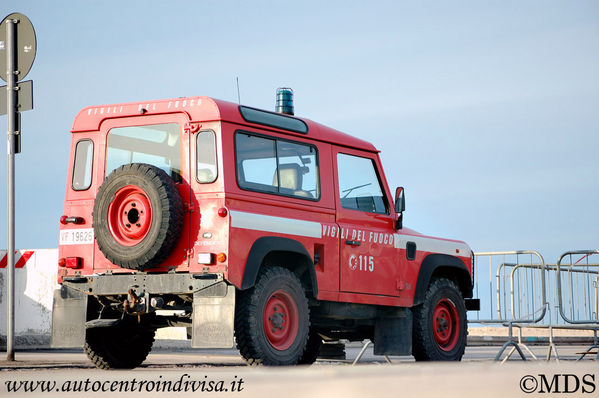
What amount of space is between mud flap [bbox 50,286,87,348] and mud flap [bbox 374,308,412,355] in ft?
10.9

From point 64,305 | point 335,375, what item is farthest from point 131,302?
point 335,375

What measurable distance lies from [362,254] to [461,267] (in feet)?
6.37

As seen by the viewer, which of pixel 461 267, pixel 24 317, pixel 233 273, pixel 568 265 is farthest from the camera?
pixel 24 317

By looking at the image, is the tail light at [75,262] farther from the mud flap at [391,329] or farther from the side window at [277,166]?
the mud flap at [391,329]

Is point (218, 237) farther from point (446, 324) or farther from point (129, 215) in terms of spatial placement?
point (446, 324)

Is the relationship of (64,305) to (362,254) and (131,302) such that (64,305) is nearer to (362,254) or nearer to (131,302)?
(131,302)

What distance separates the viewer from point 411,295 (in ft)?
36.9

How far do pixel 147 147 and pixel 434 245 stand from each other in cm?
390

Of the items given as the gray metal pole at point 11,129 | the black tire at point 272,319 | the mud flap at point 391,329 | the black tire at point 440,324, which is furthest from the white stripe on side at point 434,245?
the gray metal pole at point 11,129

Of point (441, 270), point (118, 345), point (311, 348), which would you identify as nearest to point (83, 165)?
point (118, 345)

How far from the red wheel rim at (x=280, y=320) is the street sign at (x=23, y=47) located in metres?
5.02

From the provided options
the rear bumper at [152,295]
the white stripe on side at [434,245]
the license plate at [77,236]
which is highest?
the license plate at [77,236]

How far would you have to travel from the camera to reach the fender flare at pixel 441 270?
37.2ft

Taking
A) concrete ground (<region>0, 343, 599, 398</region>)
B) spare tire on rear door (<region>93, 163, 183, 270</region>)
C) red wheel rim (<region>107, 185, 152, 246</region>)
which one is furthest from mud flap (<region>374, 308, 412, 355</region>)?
concrete ground (<region>0, 343, 599, 398</region>)
